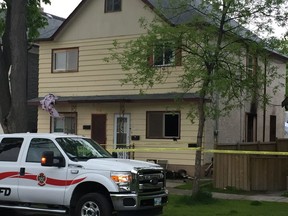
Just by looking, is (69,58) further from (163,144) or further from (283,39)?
(283,39)

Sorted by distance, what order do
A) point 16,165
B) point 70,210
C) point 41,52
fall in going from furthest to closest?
point 41,52
point 16,165
point 70,210

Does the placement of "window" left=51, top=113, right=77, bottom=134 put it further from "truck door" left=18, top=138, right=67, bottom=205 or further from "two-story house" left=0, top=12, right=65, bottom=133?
"truck door" left=18, top=138, right=67, bottom=205

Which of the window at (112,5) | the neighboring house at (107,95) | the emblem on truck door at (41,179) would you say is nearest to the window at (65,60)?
the neighboring house at (107,95)

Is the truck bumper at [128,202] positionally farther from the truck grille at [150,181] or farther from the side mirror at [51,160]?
the side mirror at [51,160]

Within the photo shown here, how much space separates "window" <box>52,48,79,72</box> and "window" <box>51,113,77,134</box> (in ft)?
6.45

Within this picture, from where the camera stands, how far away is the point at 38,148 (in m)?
10.4

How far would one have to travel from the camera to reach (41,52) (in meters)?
22.5

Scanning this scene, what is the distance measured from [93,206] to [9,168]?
7.06ft

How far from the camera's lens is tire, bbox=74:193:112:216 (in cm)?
922

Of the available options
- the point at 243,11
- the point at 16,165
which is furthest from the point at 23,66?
the point at 243,11

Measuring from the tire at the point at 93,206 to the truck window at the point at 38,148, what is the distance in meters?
1.27

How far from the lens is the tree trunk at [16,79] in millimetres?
15539

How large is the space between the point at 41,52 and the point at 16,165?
42.0 feet

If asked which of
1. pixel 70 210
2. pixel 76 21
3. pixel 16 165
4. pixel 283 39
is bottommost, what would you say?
pixel 70 210
